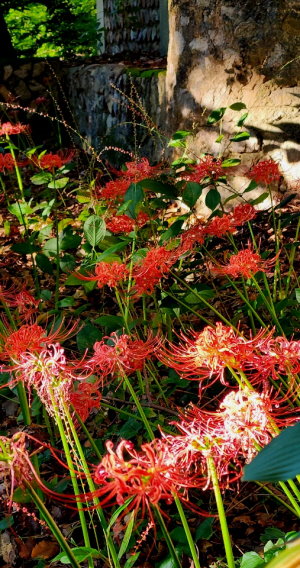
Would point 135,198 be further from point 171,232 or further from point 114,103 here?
point 114,103

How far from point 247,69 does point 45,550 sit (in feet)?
8.42

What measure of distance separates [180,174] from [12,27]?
23.3ft

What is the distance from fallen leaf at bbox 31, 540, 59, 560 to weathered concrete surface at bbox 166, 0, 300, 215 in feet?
6.98

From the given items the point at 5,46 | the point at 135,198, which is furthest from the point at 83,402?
the point at 5,46

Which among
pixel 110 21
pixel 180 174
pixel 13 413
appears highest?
pixel 110 21

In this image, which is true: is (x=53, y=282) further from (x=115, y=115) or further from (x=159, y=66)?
(x=159, y=66)

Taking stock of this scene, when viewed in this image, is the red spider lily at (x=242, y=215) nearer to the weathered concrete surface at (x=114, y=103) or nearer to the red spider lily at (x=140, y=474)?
the red spider lily at (x=140, y=474)

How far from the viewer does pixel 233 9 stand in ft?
10.2

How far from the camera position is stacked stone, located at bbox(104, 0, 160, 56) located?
5992 mm

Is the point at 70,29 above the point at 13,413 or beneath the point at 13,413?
above

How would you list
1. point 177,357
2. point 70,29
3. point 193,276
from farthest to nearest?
point 70,29 < point 193,276 < point 177,357

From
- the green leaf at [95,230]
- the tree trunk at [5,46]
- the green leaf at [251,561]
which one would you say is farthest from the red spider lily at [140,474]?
the tree trunk at [5,46]

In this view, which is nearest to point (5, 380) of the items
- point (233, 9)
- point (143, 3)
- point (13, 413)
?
point (13, 413)

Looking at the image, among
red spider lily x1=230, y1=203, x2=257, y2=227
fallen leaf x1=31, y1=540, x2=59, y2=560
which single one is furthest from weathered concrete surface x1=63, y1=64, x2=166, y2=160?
fallen leaf x1=31, y1=540, x2=59, y2=560
